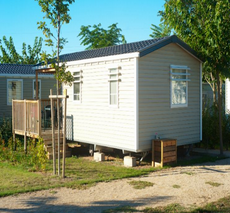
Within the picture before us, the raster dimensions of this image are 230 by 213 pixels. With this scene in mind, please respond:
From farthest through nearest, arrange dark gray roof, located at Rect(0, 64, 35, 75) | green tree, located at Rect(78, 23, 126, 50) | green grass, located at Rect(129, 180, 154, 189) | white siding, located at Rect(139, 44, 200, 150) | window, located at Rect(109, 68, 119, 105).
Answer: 1. green tree, located at Rect(78, 23, 126, 50)
2. dark gray roof, located at Rect(0, 64, 35, 75)
3. window, located at Rect(109, 68, 119, 105)
4. white siding, located at Rect(139, 44, 200, 150)
5. green grass, located at Rect(129, 180, 154, 189)

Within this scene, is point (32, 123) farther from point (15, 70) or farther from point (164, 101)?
point (15, 70)

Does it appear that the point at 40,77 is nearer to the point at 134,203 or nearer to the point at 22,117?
the point at 22,117

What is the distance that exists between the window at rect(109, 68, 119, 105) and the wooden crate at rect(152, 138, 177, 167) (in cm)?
175

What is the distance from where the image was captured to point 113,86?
1062 cm

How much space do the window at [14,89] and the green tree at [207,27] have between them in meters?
9.16

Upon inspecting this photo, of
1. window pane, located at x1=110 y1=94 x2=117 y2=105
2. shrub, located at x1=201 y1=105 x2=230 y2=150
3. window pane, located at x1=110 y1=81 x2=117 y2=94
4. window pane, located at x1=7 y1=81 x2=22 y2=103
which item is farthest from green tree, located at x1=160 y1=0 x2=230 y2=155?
window pane, located at x1=7 y1=81 x2=22 y2=103

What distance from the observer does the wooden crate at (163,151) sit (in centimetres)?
977

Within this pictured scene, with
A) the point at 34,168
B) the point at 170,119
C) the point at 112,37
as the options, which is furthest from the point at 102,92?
the point at 112,37

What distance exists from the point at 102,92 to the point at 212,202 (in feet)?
18.3

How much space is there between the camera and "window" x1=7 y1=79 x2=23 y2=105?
57.9ft

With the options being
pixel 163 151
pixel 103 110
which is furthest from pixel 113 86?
pixel 163 151

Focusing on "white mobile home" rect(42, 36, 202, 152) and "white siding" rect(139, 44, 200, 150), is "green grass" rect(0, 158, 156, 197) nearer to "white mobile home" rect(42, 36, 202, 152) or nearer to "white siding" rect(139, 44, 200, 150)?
"white mobile home" rect(42, 36, 202, 152)

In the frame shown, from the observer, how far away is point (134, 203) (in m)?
6.27

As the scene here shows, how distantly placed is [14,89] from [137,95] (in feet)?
32.7
